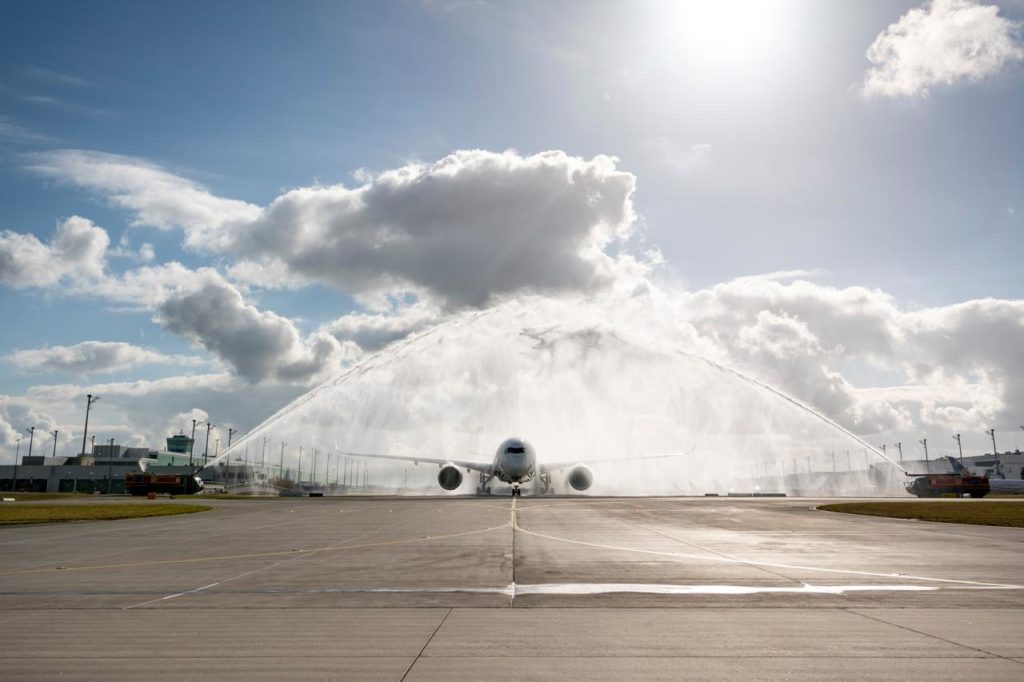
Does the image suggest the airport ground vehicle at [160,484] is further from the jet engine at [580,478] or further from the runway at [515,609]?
the runway at [515,609]

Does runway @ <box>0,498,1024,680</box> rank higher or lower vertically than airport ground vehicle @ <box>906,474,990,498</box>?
higher

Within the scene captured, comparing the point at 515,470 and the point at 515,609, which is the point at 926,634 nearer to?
the point at 515,609

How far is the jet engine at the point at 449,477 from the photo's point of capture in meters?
75.2

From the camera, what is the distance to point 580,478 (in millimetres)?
75062

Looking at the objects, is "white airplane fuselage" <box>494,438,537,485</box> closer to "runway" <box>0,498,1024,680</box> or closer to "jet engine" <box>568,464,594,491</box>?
"jet engine" <box>568,464,594,491</box>

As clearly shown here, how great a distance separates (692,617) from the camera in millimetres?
10500

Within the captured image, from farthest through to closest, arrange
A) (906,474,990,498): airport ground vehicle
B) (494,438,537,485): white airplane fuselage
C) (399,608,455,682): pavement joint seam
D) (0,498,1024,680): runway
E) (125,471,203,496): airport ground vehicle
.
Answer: (125,471,203,496): airport ground vehicle, (906,474,990,498): airport ground vehicle, (494,438,537,485): white airplane fuselage, (0,498,1024,680): runway, (399,608,455,682): pavement joint seam

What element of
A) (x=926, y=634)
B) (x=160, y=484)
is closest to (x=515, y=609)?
(x=926, y=634)

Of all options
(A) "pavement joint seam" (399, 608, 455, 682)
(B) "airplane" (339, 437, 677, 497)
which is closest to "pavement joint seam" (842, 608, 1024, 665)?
(A) "pavement joint seam" (399, 608, 455, 682)

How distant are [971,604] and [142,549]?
843 inches

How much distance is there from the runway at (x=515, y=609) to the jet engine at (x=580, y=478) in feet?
171

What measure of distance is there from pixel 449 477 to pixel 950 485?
5494 centimetres

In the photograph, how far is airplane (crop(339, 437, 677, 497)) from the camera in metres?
69.3

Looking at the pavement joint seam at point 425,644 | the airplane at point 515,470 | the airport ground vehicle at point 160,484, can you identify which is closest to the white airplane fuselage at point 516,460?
the airplane at point 515,470
